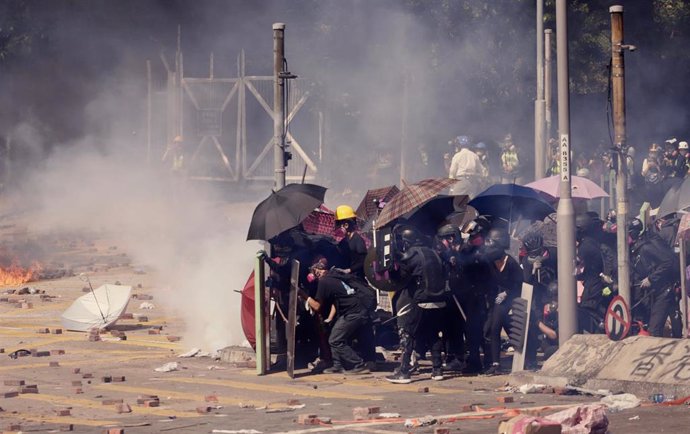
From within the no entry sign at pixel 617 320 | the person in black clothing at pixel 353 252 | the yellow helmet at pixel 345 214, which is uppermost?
the yellow helmet at pixel 345 214

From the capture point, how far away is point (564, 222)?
14273 mm

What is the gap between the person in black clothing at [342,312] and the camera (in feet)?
48.7

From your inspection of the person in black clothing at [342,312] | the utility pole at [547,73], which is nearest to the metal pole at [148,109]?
the utility pole at [547,73]

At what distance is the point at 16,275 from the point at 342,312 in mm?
12020

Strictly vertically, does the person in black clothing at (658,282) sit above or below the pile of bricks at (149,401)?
above

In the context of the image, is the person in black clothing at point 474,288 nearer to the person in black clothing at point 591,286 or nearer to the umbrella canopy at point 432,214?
the umbrella canopy at point 432,214

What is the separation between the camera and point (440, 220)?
1498 centimetres

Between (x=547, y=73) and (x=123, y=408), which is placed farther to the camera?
(x=547, y=73)

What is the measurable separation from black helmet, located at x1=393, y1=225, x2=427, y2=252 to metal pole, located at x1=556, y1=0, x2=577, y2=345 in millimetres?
1405

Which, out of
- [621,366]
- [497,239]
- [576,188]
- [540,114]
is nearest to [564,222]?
[497,239]

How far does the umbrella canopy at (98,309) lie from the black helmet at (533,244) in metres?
5.75

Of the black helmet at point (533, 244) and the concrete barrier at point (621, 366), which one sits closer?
the concrete barrier at point (621, 366)

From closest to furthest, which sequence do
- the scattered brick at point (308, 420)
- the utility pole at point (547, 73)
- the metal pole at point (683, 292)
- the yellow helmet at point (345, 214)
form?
the scattered brick at point (308, 420) < the metal pole at point (683, 292) < the yellow helmet at point (345, 214) < the utility pole at point (547, 73)

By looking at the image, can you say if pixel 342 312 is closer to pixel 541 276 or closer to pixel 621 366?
pixel 541 276
